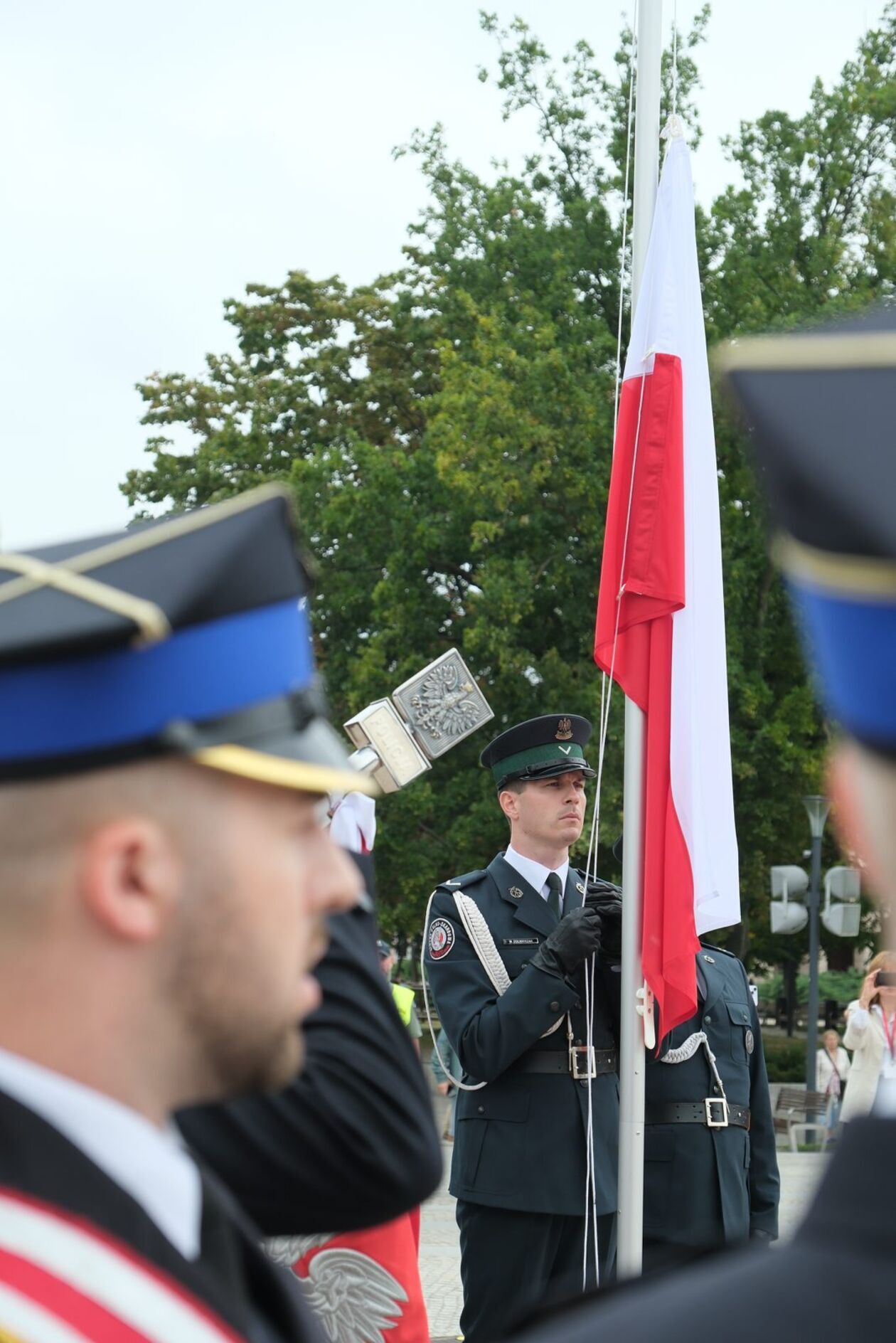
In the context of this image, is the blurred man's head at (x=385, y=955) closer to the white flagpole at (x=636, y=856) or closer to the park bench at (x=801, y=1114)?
the white flagpole at (x=636, y=856)

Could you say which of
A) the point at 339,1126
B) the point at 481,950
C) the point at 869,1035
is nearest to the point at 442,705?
the point at 481,950

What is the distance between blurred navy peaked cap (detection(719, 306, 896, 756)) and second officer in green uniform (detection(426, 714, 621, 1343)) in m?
4.42

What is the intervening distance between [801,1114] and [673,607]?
543 inches

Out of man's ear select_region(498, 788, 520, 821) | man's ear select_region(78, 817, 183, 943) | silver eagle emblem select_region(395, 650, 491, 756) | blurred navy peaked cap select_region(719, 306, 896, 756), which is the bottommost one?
man's ear select_region(498, 788, 520, 821)

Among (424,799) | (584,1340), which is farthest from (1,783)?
(424,799)

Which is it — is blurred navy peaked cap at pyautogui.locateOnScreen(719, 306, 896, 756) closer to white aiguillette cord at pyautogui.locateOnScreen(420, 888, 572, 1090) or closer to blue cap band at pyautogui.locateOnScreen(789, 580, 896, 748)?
blue cap band at pyautogui.locateOnScreen(789, 580, 896, 748)

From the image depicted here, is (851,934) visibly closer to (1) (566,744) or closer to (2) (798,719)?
(2) (798,719)

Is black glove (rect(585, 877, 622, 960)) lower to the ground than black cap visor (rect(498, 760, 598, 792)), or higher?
lower

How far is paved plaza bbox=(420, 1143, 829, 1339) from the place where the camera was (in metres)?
8.38

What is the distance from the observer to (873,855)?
850 millimetres

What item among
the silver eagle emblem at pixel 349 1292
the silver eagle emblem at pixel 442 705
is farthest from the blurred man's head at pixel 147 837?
the silver eagle emblem at pixel 442 705

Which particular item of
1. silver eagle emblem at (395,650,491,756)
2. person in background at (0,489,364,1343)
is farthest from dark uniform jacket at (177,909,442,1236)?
silver eagle emblem at (395,650,491,756)

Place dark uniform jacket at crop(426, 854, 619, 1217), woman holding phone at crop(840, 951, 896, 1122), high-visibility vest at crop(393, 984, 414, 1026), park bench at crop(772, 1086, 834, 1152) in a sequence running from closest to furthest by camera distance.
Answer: high-visibility vest at crop(393, 984, 414, 1026) < dark uniform jacket at crop(426, 854, 619, 1217) < woman holding phone at crop(840, 951, 896, 1122) < park bench at crop(772, 1086, 834, 1152)

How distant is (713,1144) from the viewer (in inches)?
215
